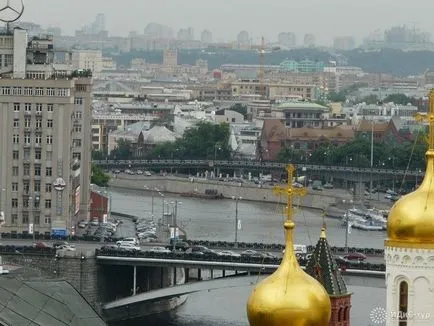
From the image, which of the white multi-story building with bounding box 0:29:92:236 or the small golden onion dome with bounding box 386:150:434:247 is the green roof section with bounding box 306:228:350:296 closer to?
the small golden onion dome with bounding box 386:150:434:247

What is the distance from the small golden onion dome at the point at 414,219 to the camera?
2248 centimetres

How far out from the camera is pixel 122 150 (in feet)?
368

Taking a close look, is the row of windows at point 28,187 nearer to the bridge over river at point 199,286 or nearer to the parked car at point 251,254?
the parked car at point 251,254

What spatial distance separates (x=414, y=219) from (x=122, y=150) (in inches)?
3543

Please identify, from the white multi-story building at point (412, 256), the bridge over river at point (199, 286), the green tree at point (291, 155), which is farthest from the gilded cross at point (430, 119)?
the green tree at point (291, 155)

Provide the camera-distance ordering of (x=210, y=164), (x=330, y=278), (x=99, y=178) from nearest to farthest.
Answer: (x=330, y=278)
(x=99, y=178)
(x=210, y=164)

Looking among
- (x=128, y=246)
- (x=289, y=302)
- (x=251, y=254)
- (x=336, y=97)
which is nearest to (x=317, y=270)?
(x=289, y=302)

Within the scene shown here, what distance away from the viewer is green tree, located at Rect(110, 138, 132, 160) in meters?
109

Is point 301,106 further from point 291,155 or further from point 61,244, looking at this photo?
point 61,244

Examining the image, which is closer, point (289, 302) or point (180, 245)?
point (289, 302)

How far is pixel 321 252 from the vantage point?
91.0 feet

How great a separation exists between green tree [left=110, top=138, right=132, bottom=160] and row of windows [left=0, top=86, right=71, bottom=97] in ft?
147

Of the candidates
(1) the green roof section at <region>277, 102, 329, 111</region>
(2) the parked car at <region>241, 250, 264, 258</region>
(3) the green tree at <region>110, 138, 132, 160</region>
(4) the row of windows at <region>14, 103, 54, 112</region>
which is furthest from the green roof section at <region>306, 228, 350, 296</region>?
(1) the green roof section at <region>277, 102, 329, 111</region>

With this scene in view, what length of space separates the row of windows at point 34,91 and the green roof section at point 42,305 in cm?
4094
